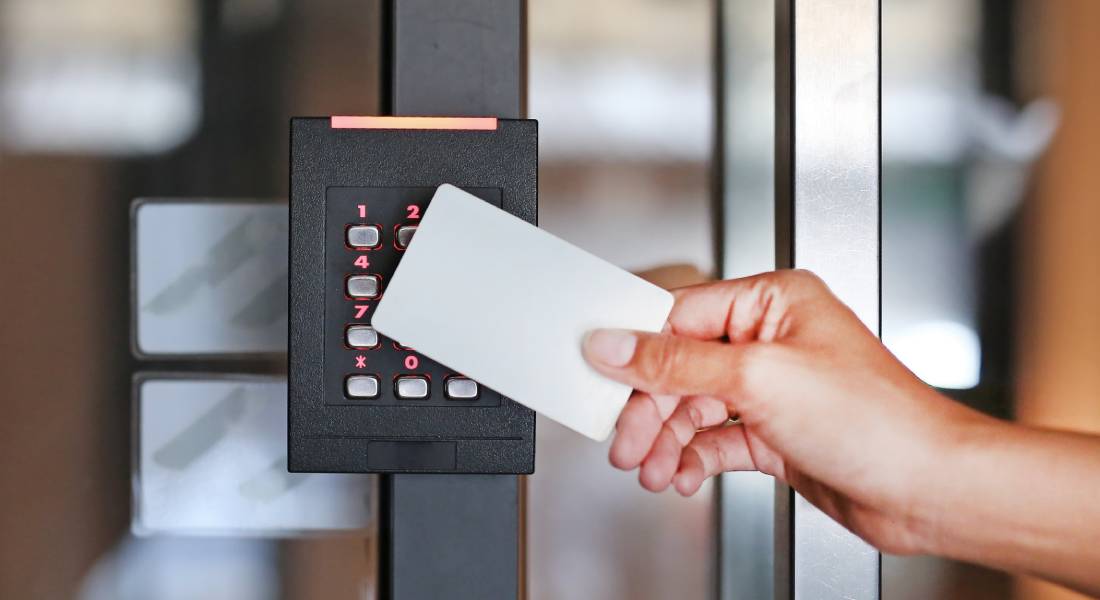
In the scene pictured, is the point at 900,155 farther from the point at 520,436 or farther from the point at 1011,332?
the point at 520,436

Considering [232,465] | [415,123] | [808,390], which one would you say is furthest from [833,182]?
[232,465]

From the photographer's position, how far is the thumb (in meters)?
0.32

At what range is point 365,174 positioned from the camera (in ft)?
1.12

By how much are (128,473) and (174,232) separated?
21cm

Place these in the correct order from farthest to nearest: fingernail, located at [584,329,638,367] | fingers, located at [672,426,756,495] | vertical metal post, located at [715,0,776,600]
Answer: vertical metal post, located at [715,0,776,600]
fingers, located at [672,426,756,495]
fingernail, located at [584,329,638,367]

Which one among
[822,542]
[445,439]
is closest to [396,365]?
[445,439]

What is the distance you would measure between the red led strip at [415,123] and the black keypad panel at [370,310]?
0.10 ft

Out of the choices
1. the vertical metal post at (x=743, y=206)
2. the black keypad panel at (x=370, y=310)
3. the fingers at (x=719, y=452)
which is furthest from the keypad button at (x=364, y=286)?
the vertical metal post at (x=743, y=206)

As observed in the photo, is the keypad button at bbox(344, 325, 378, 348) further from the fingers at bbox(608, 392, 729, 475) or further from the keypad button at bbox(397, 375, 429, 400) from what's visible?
the fingers at bbox(608, 392, 729, 475)

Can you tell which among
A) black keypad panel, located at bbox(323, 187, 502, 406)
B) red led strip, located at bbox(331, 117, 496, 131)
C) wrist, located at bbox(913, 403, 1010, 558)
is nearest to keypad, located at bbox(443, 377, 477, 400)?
black keypad panel, located at bbox(323, 187, 502, 406)

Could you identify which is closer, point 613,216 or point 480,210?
point 480,210

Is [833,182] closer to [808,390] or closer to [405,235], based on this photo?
[808,390]

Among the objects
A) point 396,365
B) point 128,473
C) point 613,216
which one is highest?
point 613,216

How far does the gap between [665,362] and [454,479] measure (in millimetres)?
135
